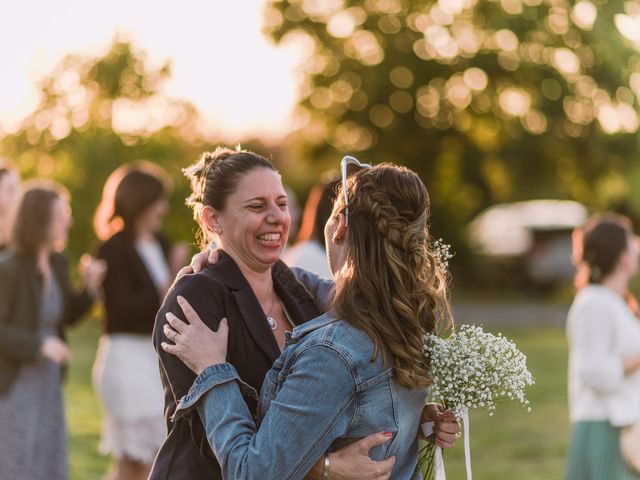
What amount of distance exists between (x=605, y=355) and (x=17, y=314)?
336 centimetres

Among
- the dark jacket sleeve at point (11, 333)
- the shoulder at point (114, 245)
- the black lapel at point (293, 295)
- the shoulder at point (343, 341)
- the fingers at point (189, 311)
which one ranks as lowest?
the shoulder at point (343, 341)

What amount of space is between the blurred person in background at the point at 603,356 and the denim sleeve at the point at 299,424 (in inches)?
134

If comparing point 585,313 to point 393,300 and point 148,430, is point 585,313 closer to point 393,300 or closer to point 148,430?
point 148,430

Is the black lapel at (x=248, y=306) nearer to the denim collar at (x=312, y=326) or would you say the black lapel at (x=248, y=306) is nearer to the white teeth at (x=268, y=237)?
the white teeth at (x=268, y=237)

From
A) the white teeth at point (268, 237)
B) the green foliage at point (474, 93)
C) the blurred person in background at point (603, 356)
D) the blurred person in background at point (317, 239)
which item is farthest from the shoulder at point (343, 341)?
Result: the green foliage at point (474, 93)

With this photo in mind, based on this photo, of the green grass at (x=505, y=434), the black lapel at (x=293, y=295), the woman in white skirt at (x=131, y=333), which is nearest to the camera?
the black lapel at (x=293, y=295)

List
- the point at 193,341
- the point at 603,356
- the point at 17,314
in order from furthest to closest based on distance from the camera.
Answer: the point at 17,314 → the point at 603,356 → the point at 193,341

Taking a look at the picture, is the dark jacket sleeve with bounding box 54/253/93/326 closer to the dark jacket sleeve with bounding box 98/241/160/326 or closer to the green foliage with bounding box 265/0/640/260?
the dark jacket sleeve with bounding box 98/241/160/326

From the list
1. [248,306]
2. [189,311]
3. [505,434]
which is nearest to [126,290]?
[248,306]

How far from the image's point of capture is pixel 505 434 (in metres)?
10.6

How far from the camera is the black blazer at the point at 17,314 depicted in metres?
6.32

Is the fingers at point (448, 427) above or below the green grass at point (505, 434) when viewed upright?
below

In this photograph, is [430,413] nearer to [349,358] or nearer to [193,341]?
[349,358]

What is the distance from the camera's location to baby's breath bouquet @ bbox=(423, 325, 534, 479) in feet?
10.8
